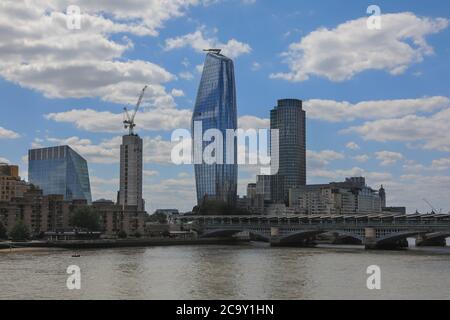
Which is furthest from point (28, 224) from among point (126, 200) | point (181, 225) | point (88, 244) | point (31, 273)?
point (31, 273)

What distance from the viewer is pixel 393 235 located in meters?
103

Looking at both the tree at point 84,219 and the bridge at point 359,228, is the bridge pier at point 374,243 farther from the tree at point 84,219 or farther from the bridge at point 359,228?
the tree at point 84,219

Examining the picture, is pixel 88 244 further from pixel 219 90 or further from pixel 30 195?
pixel 219 90

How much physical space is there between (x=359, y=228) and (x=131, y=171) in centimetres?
9418

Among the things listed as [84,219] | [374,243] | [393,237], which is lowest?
[374,243]

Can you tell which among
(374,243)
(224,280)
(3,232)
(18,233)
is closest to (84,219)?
(3,232)

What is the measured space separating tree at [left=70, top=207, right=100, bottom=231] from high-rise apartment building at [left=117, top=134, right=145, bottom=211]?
170 feet

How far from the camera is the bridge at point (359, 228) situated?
332 feet

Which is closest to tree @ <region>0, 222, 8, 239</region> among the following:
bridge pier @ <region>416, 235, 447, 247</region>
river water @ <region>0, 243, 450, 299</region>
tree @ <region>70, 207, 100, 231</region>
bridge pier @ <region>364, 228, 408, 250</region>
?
tree @ <region>70, 207, 100, 231</region>

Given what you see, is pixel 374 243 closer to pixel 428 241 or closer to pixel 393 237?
pixel 393 237

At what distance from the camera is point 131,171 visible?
188 meters

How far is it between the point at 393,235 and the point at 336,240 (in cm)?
3683

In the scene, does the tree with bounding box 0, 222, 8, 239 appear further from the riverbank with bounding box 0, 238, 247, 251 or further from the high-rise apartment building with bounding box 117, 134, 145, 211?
the high-rise apartment building with bounding box 117, 134, 145, 211

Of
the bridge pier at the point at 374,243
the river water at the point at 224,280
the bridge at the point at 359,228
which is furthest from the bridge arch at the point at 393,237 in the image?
the river water at the point at 224,280
